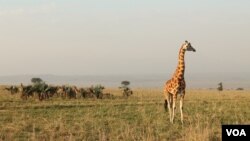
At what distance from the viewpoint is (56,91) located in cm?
3866

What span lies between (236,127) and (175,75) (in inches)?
414

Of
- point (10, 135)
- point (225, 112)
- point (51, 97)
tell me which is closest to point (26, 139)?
point (10, 135)

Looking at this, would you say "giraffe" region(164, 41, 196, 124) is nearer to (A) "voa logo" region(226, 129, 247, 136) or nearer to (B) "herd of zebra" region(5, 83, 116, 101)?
(A) "voa logo" region(226, 129, 247, 136)

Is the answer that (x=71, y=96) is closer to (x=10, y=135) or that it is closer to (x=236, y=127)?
(x=10, y=135)

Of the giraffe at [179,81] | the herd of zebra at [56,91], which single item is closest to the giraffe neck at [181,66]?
the giraffe at [179,81]

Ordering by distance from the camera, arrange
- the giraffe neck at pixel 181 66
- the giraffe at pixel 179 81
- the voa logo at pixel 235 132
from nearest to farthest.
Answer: the voa logo at pixel 235 132 → the giraffe at pixel 179 81 → the giraffe neck at pixel 181 66

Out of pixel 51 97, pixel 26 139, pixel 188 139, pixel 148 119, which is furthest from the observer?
pixel 51 97

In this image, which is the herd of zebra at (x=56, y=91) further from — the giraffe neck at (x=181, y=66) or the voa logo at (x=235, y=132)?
the voa logo at (x=235, y=132)

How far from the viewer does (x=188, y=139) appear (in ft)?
40.7

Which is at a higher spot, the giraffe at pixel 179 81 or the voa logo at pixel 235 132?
the giraffe at pixel 179 81

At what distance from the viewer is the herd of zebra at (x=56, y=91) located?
36594mm

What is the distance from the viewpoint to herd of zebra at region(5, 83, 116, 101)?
1441 inches

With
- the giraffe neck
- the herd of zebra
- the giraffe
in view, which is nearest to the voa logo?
the giraffe

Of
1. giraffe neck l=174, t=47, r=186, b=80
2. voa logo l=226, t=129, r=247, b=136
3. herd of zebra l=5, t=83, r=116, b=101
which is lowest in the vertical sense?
voa logo l=226, t=129, r=247, b=136
